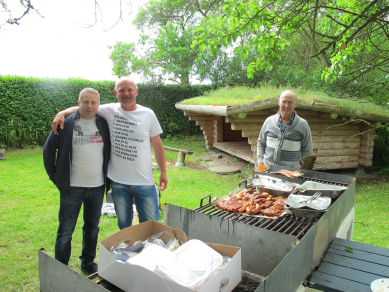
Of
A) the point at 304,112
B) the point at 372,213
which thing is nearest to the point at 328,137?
the point at 304,112

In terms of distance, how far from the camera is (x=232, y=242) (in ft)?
7.11

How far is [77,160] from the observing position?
283 cm

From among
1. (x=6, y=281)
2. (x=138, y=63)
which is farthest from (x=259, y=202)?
(x=138, y=63)

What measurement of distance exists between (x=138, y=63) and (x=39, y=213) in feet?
58.8

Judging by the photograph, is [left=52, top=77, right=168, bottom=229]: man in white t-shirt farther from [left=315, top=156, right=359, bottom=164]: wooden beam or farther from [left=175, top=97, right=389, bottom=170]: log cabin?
[left=315, top=156, right=359, bottom=164]: wooden beam

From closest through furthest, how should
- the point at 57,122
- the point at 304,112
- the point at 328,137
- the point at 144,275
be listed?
the point at 144,275 → the point at 57,122 → the point at 304,112 → the point at 328,137

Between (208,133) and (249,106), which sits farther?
(208,133)

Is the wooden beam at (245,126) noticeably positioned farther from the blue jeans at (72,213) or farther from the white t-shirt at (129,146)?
the blue jeans at (72,213)

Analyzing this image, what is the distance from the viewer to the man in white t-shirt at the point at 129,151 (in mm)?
2938

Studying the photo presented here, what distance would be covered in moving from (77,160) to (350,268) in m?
2.66

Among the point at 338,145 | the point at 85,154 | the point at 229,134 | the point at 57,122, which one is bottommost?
the point at 229,134

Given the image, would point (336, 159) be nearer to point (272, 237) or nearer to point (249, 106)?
point (249, 106)

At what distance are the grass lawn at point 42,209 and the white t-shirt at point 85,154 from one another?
4.73 ft

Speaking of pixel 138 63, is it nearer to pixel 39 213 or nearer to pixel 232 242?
pixel 39 213
